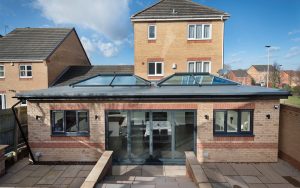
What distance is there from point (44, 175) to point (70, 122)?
209 centimetres

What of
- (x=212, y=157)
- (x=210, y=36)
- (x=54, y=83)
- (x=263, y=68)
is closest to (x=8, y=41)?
(x=54, y=83)

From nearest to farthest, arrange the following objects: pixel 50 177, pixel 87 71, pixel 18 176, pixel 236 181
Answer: pixel 236 181 → pixel 50 177 → pixel 18 176 → pixel 87 71

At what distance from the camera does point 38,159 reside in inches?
325

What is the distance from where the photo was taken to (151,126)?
27.0ft

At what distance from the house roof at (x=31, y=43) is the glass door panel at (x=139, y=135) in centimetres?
1571

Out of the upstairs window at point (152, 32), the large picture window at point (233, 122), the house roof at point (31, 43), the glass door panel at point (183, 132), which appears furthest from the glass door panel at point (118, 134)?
the house roof at point (31, 43)

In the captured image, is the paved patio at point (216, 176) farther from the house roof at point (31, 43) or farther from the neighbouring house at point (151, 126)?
the house roof at point (31, 43)

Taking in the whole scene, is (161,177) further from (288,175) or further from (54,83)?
(54,83)

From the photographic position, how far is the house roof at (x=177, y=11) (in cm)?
1806

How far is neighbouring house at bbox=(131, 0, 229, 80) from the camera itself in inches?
715

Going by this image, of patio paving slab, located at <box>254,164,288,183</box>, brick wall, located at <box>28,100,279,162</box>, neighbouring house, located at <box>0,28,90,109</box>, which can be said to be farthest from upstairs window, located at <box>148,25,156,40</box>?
patio paving slab, located at <box>254,164,288,183</box>

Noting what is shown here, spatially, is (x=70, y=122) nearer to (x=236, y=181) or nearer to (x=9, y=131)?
(x=9, y=131)

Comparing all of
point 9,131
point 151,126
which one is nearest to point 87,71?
point 9,131

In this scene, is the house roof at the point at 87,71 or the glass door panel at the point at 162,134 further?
the house roof at the point at 87,71
